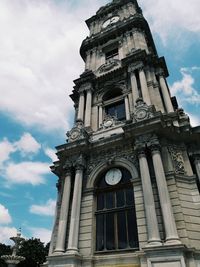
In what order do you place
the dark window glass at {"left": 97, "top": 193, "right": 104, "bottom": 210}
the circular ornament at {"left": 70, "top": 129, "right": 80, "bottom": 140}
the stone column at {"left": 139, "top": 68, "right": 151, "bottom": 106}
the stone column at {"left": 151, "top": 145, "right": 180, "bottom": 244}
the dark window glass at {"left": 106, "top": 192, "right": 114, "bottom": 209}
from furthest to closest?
the stone column at {"left": 139, "top": 68, "right": 151, "bottom": 106} < the circular ornament at {"left": 70, "top": 129, "right": 80, "bottom": 140} < the dark window glass at {"left": 97, "top": 193, "right": 104, "bottom": 210} < the dark window glass at {"left": 106, "top": 192, "right": 114, "bottom": 209} < the stone column at {"left": 151, "top": 145, "right": 180, "bottom": 244}

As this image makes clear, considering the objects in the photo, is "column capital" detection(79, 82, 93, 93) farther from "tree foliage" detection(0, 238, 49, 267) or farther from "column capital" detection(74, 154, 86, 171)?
"tree foliage" detection(0, 238, 49, 267)

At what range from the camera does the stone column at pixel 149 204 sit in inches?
458

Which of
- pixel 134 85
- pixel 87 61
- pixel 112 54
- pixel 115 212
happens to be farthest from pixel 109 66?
pixel 115 212

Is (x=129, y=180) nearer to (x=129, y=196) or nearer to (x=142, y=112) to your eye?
(x=129, y=196)

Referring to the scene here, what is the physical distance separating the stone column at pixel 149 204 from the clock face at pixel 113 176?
226 cm

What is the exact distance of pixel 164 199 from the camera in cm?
1255

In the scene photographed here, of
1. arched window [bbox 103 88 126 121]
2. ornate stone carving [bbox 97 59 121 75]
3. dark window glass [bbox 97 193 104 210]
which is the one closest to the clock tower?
dark window glass [bbox 97 193 104 210]

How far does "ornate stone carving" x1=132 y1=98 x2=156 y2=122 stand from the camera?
638 inches

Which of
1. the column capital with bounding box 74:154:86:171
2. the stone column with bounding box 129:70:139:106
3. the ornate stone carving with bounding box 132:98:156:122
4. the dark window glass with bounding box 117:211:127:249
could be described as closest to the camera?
the dark window glass with bounding box 117:211:127:249

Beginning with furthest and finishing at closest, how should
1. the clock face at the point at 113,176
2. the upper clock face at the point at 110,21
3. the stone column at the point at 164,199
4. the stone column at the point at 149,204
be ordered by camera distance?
the upper clock face at the point at 110,21, the clock face at the point at 113,176, the stone column at the point at 149,204, the stone column at the point at 164,199

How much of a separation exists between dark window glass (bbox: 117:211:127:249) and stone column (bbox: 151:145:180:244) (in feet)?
9.59

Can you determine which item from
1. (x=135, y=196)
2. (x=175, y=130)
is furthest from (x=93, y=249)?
(x=175, y=130)

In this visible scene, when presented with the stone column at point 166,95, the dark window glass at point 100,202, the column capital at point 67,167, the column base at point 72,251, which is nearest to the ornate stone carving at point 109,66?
the stone column at point 166,95

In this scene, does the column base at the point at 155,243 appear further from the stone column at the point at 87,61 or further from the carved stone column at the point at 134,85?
the stone column at the point at 87,61
